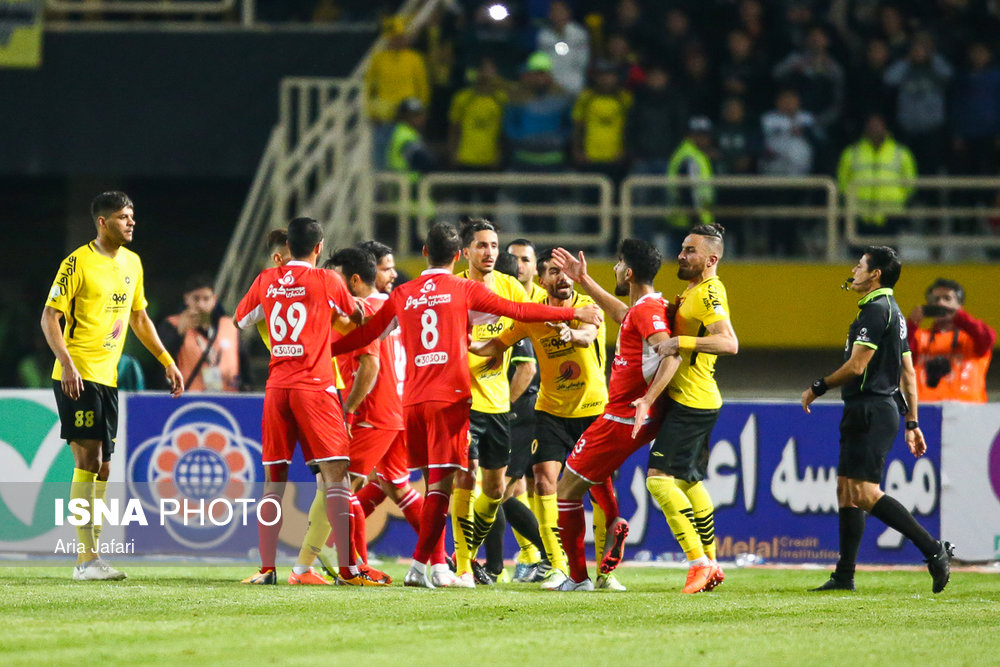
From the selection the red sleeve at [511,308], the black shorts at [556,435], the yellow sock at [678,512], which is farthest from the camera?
the black shorts at [556,435]

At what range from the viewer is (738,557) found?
482 inches

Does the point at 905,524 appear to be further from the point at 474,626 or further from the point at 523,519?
the point at 474,626

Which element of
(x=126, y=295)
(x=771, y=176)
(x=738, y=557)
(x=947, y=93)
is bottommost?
(x=738, y=557)

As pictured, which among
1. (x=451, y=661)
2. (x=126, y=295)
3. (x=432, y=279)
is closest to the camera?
(x=451, y=661)

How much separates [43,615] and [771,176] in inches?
432

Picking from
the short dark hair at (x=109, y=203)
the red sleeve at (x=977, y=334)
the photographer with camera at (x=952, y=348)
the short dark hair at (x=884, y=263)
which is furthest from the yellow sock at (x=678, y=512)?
the red sleeve at (x=977, y=334)

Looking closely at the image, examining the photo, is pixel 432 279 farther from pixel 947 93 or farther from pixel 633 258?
pixel 947 93

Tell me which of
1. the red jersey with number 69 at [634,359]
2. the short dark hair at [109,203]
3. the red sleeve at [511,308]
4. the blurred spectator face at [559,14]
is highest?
the blurred spectator face at [559,14]

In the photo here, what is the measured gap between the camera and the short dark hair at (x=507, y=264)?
10.4 metres

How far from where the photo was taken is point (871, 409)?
31.8ft

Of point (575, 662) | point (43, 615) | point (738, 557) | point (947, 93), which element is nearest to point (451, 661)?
point (575, 662)

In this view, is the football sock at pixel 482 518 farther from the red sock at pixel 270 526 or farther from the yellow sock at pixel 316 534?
the red sock at pixel 270 526

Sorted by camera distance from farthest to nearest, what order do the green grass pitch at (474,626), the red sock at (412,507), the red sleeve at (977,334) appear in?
the red sleeve at (977,334)
the red sock at (412,507)
the green grass pitch at (474,626)

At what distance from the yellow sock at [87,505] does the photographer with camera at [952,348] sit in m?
7.31
